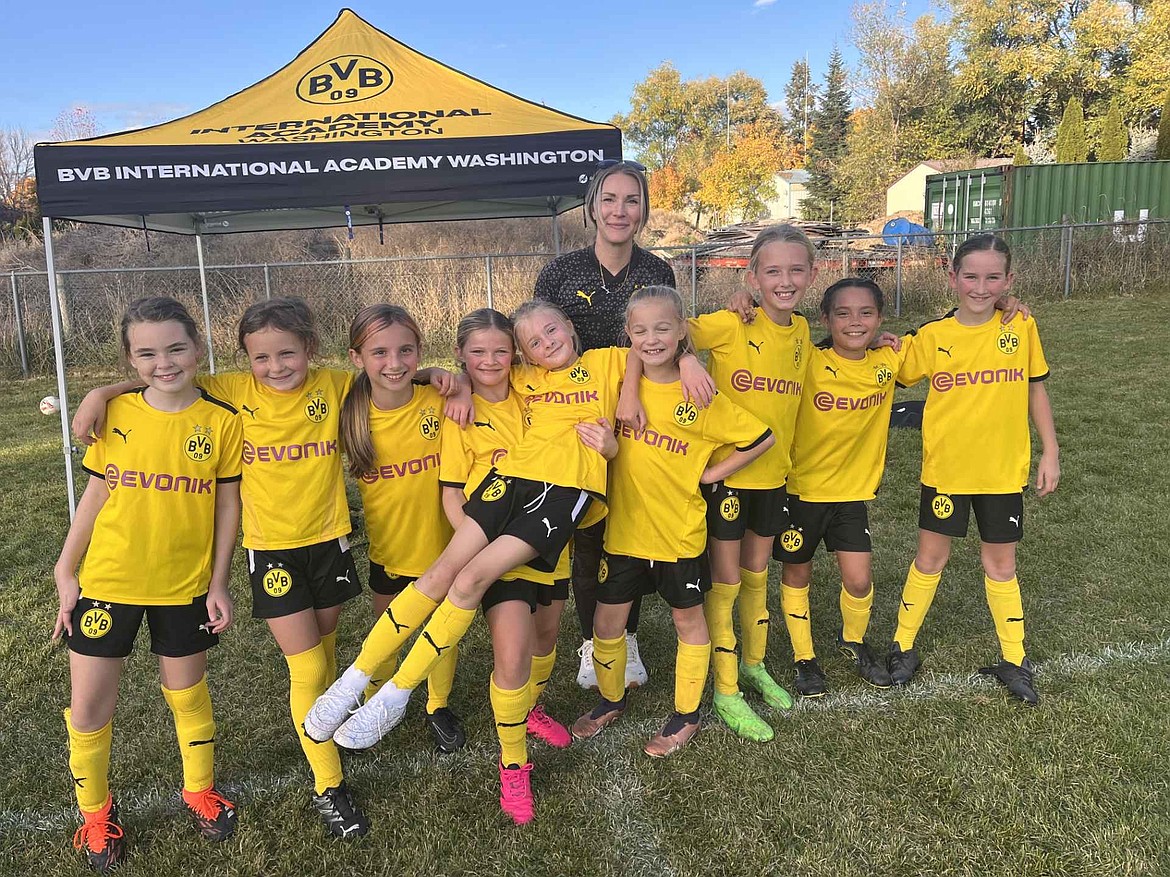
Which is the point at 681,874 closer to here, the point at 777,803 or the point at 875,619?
the point at 777,803

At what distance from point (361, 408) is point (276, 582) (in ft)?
2.08

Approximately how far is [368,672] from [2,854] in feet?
4.18

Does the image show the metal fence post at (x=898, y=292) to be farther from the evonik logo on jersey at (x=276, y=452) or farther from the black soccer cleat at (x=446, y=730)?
the evonik logo on jersey at (x=276, y=452)

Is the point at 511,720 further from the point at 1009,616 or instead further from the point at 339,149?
the point at 339,149

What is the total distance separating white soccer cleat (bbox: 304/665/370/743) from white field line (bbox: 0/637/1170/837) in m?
0.44

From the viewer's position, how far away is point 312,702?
2537 mm

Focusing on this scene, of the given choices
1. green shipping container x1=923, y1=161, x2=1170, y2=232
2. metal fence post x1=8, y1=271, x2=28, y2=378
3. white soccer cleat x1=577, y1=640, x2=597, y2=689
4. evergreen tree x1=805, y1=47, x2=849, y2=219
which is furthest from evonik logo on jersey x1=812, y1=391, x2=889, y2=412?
evergreen tree x1=805, y1=47, x2=849, y2=219

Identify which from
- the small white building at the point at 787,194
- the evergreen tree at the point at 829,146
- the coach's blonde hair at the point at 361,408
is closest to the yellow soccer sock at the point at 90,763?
the coach's blonde hair at the point at 361,408

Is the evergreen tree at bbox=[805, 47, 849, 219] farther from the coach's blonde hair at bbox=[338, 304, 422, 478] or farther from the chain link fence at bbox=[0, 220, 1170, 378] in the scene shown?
the coach's blonde hair at bbox=[338, 304, 422, 478]

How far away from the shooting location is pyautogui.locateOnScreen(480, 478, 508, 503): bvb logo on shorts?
8.28ft

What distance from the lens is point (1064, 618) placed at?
145 inches

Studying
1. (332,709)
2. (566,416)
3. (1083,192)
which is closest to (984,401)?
(566,416)

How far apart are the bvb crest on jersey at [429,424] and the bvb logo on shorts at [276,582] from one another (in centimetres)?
65

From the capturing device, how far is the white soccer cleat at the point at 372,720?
240 centimetres
